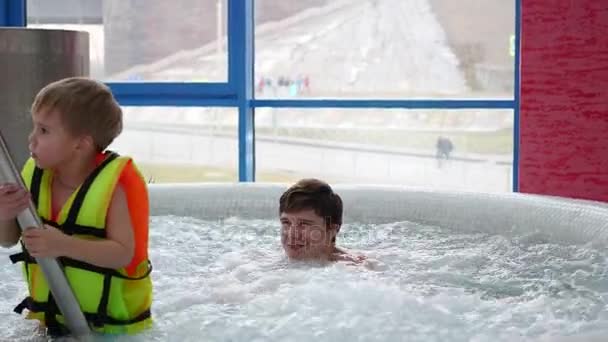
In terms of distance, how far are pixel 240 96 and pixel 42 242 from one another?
3.49 meters

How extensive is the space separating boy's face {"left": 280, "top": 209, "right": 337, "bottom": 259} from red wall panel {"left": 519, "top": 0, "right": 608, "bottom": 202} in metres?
1.86

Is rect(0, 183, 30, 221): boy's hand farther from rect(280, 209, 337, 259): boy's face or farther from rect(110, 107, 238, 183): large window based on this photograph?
rect(110, 107, 238, 183): large window

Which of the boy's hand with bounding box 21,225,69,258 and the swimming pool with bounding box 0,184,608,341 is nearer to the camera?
the boy's hand with bounding box 21,225,69,258

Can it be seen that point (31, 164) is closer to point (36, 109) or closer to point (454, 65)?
point (36, 109)

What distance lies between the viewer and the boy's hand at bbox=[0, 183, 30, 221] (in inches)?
54.2

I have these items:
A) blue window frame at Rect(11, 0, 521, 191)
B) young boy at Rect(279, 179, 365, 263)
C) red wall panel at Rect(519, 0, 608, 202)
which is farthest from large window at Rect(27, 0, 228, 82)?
young boy at Rect(279, 179, 365, 263)

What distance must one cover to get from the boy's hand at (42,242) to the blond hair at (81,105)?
22 cm

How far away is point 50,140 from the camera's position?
1604 mm

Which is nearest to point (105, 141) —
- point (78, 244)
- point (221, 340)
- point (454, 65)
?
point (78, 244)

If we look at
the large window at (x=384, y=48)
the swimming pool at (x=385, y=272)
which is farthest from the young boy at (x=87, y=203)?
the large window at (x=384, y=48)

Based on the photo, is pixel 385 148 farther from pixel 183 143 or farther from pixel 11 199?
pixel 11 199

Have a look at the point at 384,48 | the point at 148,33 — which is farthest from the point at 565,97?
the point at 148,33

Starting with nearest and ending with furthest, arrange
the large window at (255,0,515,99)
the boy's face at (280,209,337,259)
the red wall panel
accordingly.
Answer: the boy's face at (280,209,337,259) < the red wall panel < the large window at (255,0,515,99)

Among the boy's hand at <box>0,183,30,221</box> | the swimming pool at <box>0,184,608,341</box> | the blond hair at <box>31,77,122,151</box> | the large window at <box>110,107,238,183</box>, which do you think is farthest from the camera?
the large window at <box>110,107,238,183</box>
